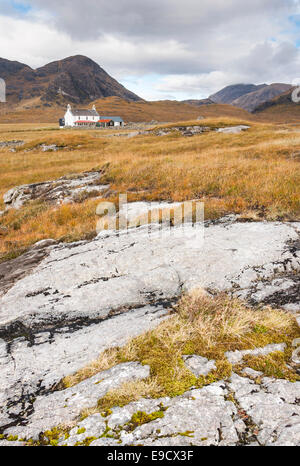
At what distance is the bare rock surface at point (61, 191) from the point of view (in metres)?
15.0

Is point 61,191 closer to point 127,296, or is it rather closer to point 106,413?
point 127,296

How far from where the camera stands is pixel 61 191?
16391 mm

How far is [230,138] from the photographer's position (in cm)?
3175

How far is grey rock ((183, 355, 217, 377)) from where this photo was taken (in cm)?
357

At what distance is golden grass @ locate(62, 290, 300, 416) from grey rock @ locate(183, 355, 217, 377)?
0.08 meters

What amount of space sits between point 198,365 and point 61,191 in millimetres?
14872

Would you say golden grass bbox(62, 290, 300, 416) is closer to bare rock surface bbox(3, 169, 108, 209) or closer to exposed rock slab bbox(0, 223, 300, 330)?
exposed rock slab bbox(0, 223, 300, 330)

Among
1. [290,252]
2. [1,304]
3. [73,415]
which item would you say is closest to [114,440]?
[73,415]

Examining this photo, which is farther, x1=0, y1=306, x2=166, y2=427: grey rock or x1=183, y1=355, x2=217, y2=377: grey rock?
x1=0, y1=306, x2=166, y2=427: grey rock

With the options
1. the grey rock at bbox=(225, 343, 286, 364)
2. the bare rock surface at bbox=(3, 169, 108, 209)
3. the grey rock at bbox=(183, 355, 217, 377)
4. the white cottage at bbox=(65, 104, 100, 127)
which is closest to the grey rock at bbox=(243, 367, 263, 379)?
the grey rock at bbox=(225, 343, 286, 364)

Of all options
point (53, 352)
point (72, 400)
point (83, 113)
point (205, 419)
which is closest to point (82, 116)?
point (83, 113)

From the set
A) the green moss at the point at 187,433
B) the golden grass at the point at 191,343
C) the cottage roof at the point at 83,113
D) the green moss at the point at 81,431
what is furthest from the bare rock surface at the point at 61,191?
the cottage roof at the point at 83,113

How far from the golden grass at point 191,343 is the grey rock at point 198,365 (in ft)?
0.25

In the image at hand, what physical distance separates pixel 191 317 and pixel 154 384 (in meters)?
1.52
